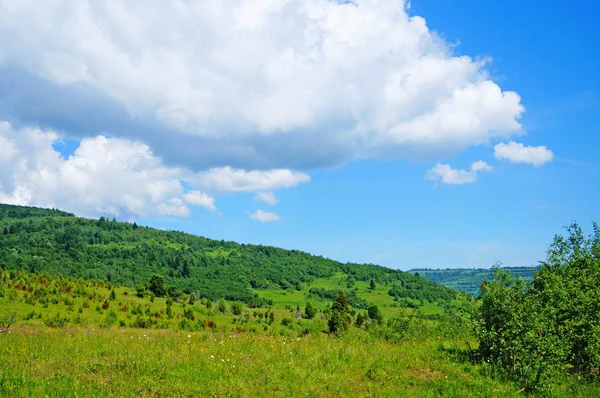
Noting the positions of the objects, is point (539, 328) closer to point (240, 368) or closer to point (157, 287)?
point (240, 368)

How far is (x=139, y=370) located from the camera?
13.3 meters

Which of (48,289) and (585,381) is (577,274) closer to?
(585,381)

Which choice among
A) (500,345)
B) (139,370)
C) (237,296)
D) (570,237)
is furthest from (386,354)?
(237,296)

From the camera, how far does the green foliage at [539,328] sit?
13656 millimetres

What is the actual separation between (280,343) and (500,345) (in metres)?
8.97

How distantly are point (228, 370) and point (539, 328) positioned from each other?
10.5 meters

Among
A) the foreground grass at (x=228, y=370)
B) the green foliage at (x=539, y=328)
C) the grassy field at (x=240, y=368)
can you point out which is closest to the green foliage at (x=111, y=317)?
the grassy field at (x=240, y=368)

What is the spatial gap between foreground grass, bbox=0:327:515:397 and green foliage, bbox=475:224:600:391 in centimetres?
121

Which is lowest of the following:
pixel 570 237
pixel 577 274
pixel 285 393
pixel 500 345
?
pixel 285 393

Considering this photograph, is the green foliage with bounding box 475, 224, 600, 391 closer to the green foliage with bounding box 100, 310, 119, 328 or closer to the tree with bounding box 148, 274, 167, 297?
the green foliage with bounding box 100, 310, 119, 328

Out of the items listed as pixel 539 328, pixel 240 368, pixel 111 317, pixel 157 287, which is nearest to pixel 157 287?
pixel 157 287

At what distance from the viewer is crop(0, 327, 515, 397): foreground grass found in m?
11.9

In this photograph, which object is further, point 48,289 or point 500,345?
point 48,289

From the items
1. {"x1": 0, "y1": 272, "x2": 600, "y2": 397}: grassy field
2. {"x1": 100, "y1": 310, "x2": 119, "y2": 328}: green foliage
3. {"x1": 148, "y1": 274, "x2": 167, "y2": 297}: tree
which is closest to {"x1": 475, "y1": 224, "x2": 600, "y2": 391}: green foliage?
{"x1": 0, "y1": 272, "x2": 600, "y2": 397}: grassy field
